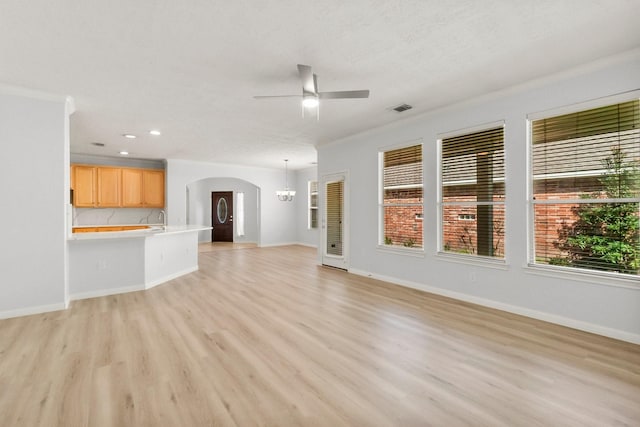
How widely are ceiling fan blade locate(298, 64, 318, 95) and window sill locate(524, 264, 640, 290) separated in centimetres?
322

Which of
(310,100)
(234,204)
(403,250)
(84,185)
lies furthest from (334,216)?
(234,204)

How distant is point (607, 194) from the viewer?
3117mm

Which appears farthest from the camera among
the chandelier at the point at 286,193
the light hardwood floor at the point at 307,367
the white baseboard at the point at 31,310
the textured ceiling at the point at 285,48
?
the chandelier at the point at 286,193

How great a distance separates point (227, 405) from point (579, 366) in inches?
108

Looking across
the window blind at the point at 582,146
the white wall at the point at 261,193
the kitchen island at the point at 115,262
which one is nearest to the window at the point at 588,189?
the window blind at the point at 582,146

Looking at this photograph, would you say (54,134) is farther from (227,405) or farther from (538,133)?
(538,133)

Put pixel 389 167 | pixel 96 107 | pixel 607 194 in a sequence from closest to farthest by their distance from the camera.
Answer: pixel 607 194 → pixel 96 107 → pixel 389 167

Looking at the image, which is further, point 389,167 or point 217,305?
point 389,167

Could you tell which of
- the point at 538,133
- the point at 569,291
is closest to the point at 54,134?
the point at 538,133

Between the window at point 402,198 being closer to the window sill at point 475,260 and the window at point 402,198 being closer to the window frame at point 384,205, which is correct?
the window frame at point 384,205

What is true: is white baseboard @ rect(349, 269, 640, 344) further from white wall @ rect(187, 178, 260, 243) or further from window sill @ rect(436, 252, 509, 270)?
white wall @ rect(187, 178, 260, 243)

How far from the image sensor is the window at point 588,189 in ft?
9.82

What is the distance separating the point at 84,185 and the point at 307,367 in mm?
7858

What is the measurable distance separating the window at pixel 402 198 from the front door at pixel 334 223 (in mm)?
1063
